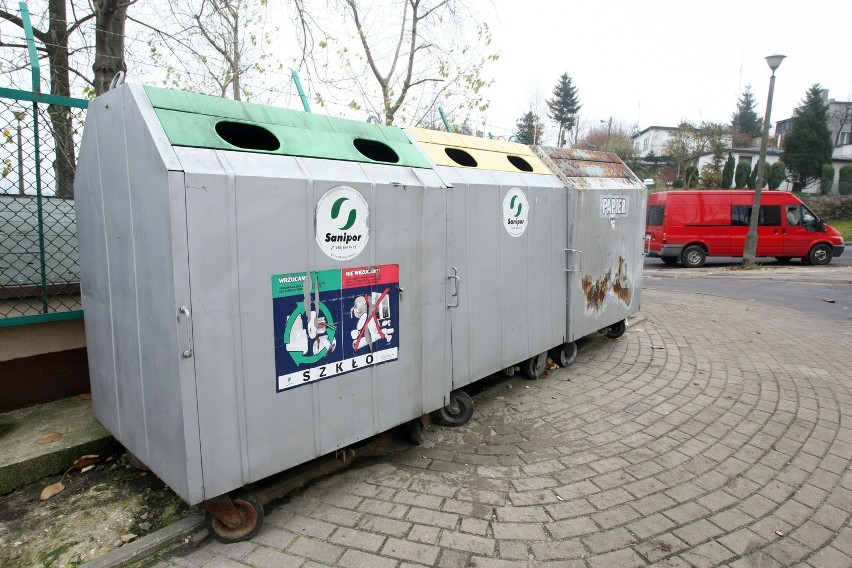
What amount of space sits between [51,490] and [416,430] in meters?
2.07

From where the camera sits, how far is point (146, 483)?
2820 millimetres

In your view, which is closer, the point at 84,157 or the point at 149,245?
the point at 149,245

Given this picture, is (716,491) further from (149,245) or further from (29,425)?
(29,425)

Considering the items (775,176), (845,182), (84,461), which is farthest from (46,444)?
(845,182)

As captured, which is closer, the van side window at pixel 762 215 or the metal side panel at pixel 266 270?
the metal side panel at pixel 266 270

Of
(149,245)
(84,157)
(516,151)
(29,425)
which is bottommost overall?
(29,425)

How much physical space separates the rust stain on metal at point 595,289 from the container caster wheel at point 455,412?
188 cm

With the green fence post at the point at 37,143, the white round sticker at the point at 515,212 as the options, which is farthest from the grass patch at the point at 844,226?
the green fence post at the point at 37,143

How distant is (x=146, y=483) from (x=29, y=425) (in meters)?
0.97

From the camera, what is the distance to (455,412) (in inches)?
145

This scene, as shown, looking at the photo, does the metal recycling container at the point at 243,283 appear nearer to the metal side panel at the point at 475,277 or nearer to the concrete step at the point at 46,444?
the concrete step at the point at 46,444

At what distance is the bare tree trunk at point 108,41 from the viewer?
4605mm

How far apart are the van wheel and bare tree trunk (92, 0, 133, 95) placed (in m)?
14.7

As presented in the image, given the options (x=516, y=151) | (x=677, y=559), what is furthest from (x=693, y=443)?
(x=516, y=151)
